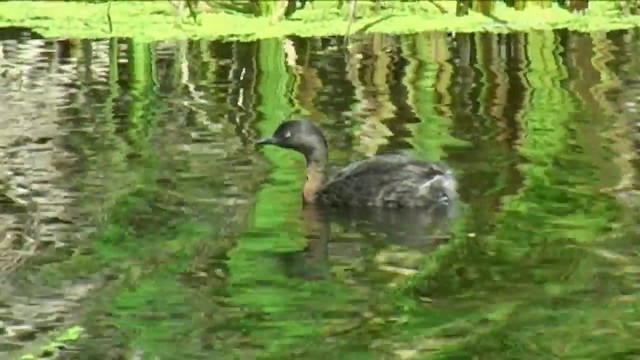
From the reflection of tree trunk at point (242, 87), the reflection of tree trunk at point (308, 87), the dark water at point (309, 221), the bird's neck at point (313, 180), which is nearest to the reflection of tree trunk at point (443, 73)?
the dark water at point (309, 221)

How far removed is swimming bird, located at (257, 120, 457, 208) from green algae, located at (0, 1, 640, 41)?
24.7 ft

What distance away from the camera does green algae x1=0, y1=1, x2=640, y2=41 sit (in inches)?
648

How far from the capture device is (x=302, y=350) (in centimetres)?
574

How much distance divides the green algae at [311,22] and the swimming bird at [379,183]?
7.52m

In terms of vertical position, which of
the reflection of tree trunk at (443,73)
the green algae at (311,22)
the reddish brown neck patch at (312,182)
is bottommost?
the green algae at (311,22)

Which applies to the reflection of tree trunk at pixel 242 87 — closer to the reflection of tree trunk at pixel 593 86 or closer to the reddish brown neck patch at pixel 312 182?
the reddish brown neck patch at pixel 312 182

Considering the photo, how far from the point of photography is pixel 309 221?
8234 millimetres

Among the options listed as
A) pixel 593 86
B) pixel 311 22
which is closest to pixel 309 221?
pixel 593 86

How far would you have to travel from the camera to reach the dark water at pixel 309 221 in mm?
6012

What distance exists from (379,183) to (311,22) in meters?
8.63

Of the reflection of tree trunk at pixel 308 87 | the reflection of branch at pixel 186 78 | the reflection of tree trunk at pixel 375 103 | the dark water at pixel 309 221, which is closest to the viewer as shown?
the dark water at pixel 309 221

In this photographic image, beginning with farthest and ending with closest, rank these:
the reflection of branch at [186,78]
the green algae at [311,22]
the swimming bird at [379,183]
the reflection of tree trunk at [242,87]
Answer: the green algae at [311,22] < the reflection of branch at [186,78] < the reflection of tree trunk at [242,87] < the swimming bird at [379,183]

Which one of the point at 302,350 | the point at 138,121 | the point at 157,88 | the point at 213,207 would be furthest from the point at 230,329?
the point at 157,88

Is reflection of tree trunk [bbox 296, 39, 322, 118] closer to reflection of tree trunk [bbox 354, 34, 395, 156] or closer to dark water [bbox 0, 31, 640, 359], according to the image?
dark water [bbox 0, 31, 640, 359]
